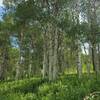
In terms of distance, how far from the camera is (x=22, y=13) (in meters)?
29.8

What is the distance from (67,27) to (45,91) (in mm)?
13193

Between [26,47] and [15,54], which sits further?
[15,54]

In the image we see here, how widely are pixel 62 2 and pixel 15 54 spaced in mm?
34359

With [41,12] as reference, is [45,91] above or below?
below

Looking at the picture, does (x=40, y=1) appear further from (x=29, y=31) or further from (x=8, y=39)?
(x=8, y=39)

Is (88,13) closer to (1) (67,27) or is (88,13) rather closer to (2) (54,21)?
→ (1) (67,27)

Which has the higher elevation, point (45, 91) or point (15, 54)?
point (15, 54)

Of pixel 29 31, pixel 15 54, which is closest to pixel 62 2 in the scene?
pixel 29 31

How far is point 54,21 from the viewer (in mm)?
23219

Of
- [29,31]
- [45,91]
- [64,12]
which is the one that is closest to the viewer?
[45,91]

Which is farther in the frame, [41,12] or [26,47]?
[26,47]

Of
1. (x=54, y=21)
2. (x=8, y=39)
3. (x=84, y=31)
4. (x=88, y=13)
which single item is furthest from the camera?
(x=8, y=39)

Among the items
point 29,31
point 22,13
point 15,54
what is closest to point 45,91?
point 22,13

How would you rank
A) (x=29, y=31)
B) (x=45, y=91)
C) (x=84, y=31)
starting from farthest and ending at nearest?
(x=29, y=31)
(x=84, y=31)
(x=45, y=91)
